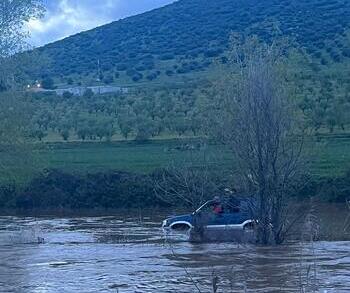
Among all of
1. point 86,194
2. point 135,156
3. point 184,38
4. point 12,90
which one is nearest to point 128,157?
point 135,156

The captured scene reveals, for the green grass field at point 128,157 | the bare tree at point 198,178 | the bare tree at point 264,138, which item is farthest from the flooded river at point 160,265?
the green grass field at point 128,157

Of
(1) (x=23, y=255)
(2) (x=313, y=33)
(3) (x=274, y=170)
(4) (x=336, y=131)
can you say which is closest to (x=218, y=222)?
(3) (x=274, y=170)

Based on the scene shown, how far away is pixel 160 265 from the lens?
73.3ft

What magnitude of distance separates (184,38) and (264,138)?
66.9 meters

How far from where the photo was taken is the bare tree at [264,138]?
85.6 ft

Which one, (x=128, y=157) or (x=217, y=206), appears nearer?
(x=217, y=206)

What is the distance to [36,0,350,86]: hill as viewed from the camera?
8331cm

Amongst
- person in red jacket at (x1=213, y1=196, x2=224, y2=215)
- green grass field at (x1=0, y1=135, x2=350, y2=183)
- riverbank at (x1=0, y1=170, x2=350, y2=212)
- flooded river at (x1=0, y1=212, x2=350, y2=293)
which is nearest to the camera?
flooded river at (x1=0, y1=212, x2=350, y2=293)

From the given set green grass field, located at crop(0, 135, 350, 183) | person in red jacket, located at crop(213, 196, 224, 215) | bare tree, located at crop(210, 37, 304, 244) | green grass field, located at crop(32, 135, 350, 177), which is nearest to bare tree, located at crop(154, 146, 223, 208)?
green grass field, located at crop(0, 135, 350, 183)

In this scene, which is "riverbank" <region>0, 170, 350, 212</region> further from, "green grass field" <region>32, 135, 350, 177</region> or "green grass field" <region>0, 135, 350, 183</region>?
"green grass field" <region>32, 135, 350, 177</region>

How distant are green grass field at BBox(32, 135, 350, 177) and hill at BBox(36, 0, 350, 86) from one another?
20.6 m

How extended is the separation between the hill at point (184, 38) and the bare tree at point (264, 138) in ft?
171

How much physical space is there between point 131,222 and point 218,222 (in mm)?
9827

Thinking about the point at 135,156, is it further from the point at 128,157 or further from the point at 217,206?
the point at 217,206
